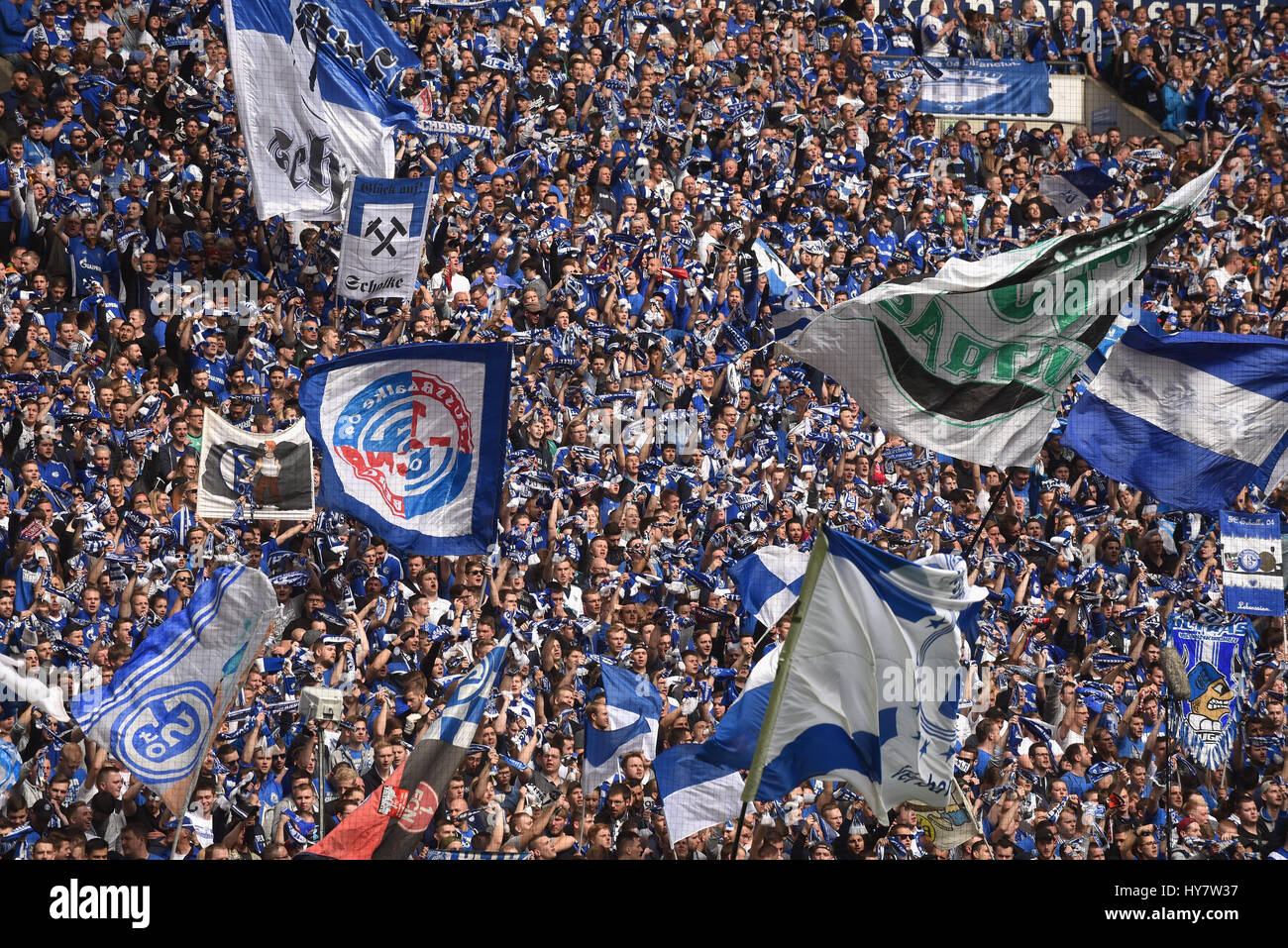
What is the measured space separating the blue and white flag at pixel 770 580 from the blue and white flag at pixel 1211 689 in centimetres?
271

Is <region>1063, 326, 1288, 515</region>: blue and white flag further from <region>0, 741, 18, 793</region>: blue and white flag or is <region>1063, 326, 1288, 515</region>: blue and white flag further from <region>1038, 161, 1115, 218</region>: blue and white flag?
<region>0, 741, 18, 793</region>: blue and white flag

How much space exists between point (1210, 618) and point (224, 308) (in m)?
7.64

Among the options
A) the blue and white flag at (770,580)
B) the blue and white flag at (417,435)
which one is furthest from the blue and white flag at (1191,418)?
the blue and white flag at (417,435)

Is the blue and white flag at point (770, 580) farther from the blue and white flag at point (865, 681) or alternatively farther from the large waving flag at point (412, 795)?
the large waving flag at point (412, 795)

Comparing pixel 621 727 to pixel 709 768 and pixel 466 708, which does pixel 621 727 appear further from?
pixel 466 708

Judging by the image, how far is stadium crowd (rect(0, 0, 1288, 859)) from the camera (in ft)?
39.5

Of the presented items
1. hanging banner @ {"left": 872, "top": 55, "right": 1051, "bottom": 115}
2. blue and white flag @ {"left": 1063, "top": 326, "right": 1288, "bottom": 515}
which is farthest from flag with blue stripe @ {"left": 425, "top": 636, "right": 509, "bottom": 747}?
hanging banner @ {"left": 872, "top": 55, "right": 1051, "bottom": 115}

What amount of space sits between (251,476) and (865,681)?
5030 mm

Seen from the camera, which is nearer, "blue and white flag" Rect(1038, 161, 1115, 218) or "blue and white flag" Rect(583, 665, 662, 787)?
"blue and white flag" Rect(583, 665, 662, 787)

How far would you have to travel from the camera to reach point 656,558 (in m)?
13.9

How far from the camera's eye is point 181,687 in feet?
34.9

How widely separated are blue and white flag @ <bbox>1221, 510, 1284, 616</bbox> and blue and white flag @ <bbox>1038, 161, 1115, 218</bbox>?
513cm

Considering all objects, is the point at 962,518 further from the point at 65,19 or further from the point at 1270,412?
the point at 65,19

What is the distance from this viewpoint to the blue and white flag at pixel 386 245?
14.8 m
